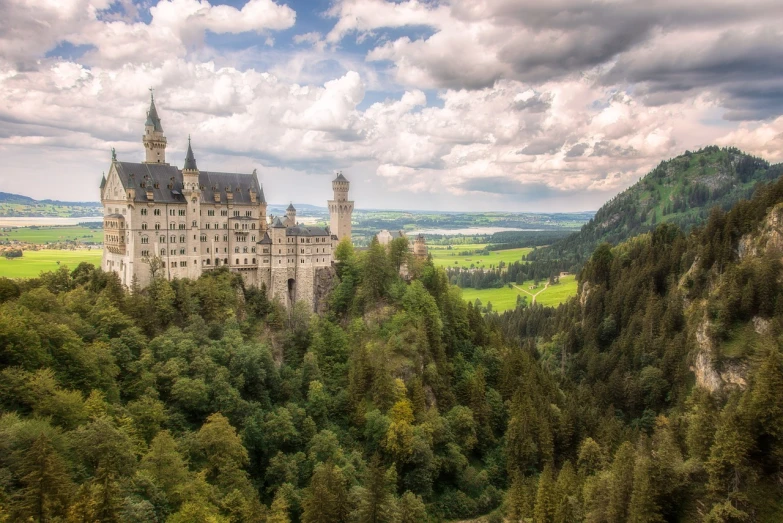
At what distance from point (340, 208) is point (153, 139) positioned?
108 feet

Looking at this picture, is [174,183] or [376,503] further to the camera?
[174,183]

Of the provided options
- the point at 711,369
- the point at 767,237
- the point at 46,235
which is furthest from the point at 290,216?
the point at 46,235

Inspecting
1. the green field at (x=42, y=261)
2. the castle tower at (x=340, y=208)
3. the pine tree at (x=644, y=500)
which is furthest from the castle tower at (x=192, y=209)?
the pine tree at (x=644, y=500)

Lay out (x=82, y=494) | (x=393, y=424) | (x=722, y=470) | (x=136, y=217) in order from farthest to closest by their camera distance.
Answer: (x=136, y=217), (x=393, y=424), (x=722, y=470), (x=82, y=494)

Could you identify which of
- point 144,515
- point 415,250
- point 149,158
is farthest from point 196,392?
point 415,250

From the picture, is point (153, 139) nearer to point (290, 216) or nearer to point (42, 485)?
point (290, 216)

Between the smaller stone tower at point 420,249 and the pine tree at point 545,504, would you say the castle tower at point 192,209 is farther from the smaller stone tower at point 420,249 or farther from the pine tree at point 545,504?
the pine tree at point 545,504

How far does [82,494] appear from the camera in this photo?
35125 millimetres

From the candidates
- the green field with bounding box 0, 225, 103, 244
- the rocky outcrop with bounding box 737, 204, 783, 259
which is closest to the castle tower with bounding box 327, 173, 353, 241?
the green field with bounding box 0, 225, 103, 244

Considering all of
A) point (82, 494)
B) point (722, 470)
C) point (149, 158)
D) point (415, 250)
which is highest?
point (149, 158)

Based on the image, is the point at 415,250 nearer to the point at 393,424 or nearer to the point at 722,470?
the point at 393,424

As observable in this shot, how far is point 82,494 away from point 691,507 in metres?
50.2

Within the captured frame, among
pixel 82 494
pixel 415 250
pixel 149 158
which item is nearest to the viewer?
pixel 82 494

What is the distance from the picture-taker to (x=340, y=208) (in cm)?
9700
